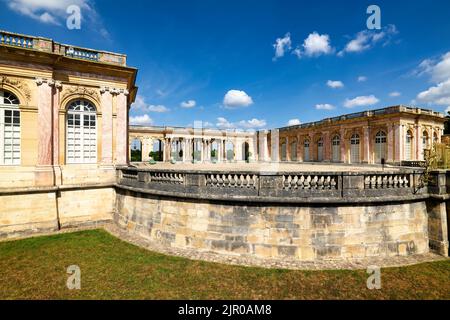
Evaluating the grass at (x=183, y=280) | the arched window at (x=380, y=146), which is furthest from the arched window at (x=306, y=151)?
the grass at (x=183, y=280)

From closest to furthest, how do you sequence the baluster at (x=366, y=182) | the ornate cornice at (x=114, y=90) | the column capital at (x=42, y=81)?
the baluster at (x=366, y=182), the column capital at (x=42, y=81), the ornate cornice at (x=114, y=90)

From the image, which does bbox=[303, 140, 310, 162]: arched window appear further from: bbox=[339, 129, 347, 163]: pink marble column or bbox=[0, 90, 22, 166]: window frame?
bbox=[0, 90, 22, 166]: window frame

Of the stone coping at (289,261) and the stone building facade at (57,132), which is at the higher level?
the stone building facade at (57,132)

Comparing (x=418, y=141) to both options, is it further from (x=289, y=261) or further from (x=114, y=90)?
(x=114, y=90)

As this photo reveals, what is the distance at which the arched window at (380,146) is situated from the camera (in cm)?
2449

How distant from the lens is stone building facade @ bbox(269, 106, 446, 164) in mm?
23127

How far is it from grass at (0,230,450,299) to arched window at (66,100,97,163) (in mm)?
4447

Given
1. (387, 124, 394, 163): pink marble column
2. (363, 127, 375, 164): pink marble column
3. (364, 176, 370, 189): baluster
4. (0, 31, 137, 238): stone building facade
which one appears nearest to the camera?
(364, 176, 370, 189): baluster

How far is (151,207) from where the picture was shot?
26.6ft

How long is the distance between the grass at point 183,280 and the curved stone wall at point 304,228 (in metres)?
0.68

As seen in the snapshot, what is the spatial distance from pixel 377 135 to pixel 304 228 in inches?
946

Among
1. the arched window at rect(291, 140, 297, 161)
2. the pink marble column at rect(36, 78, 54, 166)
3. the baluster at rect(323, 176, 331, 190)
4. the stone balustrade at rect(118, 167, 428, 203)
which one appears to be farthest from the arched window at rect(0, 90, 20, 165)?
the arched window at rect(291, 140, 297, 161)

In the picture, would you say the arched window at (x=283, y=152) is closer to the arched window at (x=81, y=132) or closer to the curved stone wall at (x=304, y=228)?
the curved stone wall at (x=304, y=228)
